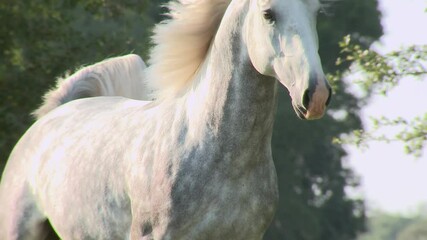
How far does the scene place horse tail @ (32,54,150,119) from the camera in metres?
9.21

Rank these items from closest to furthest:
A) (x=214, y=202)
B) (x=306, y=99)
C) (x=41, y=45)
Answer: (x=306, y=99) < (x=214, y=202) < (x=41, y=45)

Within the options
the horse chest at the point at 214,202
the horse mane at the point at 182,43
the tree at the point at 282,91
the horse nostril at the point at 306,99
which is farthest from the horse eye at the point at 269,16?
the tree at the point at 282,91

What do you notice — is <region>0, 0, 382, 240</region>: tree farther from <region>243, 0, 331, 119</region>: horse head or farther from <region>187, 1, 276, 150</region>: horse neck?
<region>243, 0, 331, 119</region>: horse head

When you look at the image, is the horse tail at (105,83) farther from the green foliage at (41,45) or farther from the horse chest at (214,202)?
the green foliage at (41,45)

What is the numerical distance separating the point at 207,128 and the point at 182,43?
562 mm

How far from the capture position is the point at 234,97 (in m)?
6.77

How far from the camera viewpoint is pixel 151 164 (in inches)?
275

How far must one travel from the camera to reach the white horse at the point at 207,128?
6.39 m

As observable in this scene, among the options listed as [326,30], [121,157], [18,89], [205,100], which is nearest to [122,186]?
[121,157]

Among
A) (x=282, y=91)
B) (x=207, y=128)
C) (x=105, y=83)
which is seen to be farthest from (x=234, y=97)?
(x=282, y=91)

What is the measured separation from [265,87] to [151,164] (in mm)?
749

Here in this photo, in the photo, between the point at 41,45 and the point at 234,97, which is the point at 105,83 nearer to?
the point at 234,97

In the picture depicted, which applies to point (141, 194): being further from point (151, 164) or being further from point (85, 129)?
point (85, 129)

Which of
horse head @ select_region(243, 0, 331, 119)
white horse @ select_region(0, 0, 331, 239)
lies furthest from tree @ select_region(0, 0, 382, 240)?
horse head @ select_region(243, 0, 331, 119)
